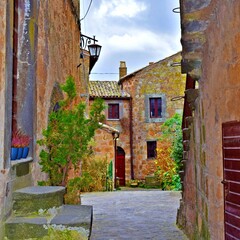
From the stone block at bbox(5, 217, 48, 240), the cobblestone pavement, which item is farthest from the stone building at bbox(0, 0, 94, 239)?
the cobblestone pavement

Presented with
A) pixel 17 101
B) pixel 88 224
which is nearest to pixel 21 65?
pixel 17 101

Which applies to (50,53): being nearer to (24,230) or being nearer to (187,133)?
(187,133)

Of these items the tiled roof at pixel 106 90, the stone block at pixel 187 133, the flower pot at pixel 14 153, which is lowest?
the flower pot at pixel 14 153

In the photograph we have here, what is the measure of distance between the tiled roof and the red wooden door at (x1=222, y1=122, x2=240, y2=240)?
66.9ft

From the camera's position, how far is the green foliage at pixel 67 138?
604 cm

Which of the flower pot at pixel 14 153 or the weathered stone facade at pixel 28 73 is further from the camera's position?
the flower pot at pixel 14 153

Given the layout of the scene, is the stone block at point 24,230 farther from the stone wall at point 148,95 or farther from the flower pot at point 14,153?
the stone wall at point 148,95

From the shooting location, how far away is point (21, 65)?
5.75 meters

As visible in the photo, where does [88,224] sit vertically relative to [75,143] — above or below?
below

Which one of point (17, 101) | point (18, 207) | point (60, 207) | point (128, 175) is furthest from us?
point (128, 175)

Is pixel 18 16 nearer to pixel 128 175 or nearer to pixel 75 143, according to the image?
pixel 75 143

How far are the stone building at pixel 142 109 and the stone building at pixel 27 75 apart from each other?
14.7 m

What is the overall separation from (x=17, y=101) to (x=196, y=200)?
2829 mm

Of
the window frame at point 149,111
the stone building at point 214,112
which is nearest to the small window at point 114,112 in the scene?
the window frame at point 149,111
